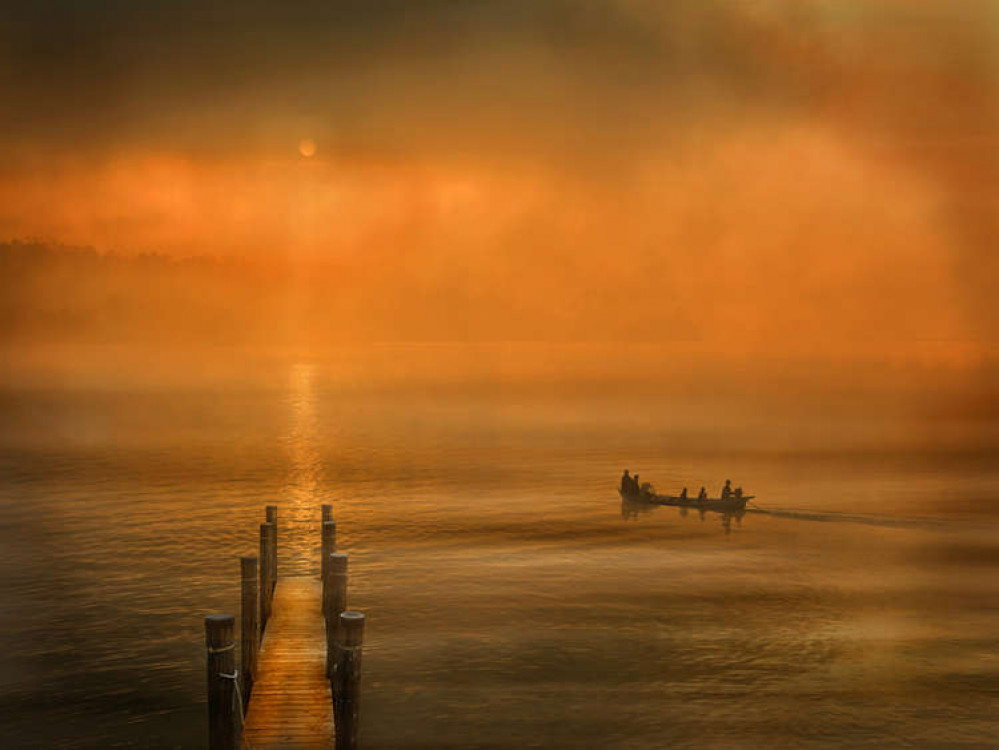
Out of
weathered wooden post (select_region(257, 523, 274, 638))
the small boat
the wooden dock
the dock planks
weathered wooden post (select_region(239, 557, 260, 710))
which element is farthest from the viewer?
the small boat

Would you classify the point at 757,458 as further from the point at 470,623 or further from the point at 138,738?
the point at 138,738

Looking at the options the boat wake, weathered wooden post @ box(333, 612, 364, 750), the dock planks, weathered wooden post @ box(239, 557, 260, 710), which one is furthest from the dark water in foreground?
weathered wooden post @ box(333, 612, 364, 750)

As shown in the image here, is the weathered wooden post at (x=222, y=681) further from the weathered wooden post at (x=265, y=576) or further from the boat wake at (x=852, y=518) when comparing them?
the boat wake at (x=852, y=518)

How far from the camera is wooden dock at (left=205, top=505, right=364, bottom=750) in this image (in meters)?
14.3

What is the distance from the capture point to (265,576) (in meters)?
27.8

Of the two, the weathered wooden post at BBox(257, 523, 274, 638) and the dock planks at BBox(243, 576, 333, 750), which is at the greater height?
the weathered wooden post at BBox(257, 523, 274, 638)

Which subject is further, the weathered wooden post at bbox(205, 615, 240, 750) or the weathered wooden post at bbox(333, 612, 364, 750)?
the weathered wooden post at bbox(333, 612, 364, 750)

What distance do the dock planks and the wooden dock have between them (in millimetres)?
19

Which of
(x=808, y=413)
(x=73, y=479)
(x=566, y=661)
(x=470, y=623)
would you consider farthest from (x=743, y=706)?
(x=808, y=413)

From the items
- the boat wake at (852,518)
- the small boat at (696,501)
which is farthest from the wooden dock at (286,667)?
the boat wake at (852,518)

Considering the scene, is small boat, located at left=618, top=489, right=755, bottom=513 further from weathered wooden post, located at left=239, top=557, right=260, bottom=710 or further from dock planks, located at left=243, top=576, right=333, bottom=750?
weathered wooden post, located at left=239, top=557, right=260, bottom=710

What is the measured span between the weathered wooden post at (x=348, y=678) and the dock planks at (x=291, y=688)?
1337 millimetres

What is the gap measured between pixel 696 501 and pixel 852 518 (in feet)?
33.2

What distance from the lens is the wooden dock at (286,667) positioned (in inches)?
563
